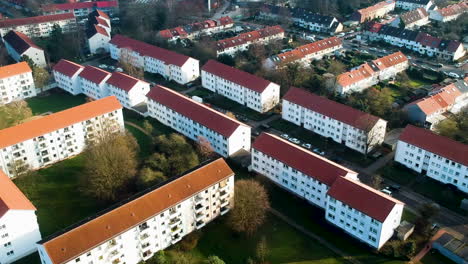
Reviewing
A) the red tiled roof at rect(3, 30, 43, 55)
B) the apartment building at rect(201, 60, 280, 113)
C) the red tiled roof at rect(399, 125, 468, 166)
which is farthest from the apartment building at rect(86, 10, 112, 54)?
the red tiled roof at rect(399, 125, 468, 166)

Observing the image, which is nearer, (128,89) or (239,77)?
(128,89)

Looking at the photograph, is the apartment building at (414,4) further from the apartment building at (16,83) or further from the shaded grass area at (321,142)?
the apartment building at (16,83)

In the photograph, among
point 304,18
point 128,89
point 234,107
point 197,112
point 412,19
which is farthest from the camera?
point 304,18

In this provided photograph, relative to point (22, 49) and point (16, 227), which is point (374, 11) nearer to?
point (22, 49)

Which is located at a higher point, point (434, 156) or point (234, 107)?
point (434, 156)

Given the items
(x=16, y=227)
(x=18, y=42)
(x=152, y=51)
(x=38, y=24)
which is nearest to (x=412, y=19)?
(x=152, y=51)

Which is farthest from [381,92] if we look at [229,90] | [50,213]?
[50,213]

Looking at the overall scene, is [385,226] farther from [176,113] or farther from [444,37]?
[444,37]
